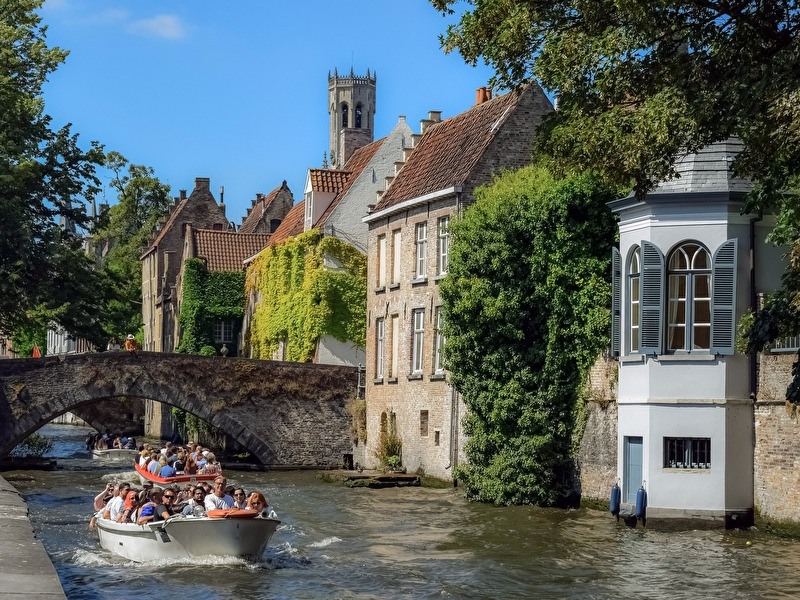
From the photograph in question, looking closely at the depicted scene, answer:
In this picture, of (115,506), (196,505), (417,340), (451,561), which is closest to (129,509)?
(115,506)

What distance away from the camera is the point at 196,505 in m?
26.0

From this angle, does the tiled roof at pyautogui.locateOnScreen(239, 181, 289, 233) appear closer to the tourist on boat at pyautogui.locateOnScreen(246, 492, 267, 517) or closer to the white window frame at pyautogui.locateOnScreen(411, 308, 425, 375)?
the white window frame at pyautogui.locateOnScreen(411, 308, 425, 375)

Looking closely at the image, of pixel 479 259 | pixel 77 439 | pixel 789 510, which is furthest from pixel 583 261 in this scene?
pixel 77 439

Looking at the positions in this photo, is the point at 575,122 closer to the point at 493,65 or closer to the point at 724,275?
the point at 493,65

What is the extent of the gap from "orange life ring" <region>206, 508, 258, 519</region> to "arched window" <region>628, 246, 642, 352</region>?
8885 mm

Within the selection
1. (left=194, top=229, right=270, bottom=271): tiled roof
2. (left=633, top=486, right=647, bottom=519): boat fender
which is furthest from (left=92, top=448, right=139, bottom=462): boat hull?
(left=633, top=486, right=647, bottom=519): boat fender

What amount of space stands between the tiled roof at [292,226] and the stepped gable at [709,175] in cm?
2764

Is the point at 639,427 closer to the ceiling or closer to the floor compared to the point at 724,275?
closer to the floor

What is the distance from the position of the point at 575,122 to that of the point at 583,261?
468 inches

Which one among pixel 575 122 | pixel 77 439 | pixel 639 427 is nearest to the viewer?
pixel 575 122

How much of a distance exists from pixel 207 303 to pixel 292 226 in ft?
27.5

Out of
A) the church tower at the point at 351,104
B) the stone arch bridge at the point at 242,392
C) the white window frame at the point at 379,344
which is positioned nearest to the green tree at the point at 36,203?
the stone arch bridge at the point at 242,392

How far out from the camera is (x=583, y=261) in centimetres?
3212

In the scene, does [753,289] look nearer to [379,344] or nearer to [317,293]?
[379,344]
